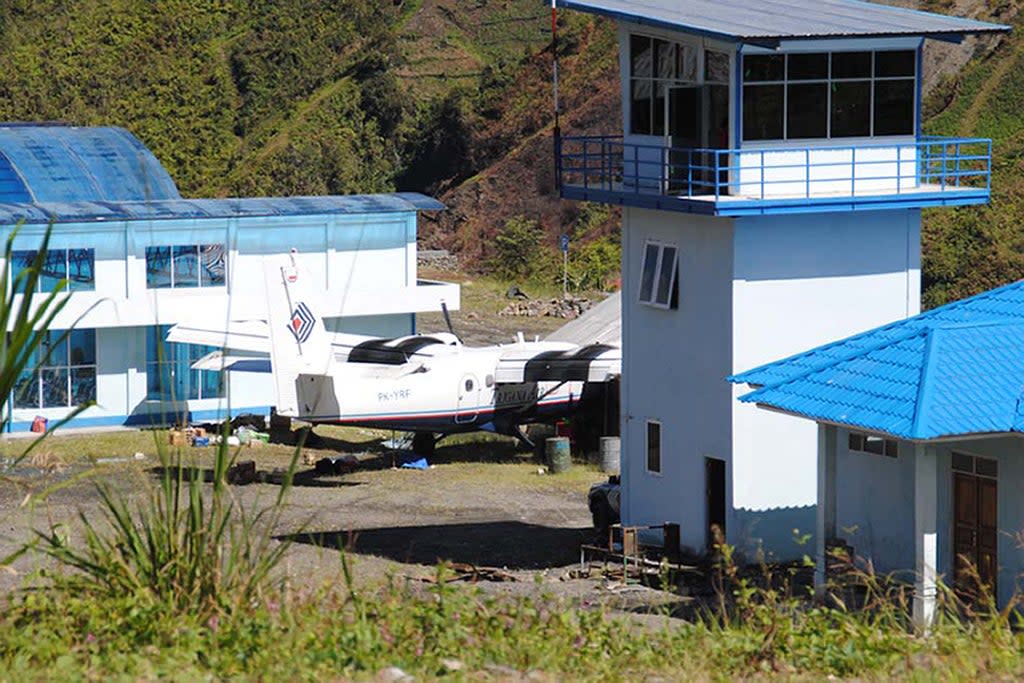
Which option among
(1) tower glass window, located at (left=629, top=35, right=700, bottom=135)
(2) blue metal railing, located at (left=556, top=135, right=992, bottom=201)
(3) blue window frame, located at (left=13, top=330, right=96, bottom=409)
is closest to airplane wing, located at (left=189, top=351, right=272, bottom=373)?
(3) blue window frame, located at (left=13, top=330, right=96, bottom=409)

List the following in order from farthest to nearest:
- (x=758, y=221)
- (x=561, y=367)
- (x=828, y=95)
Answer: (x=561, y=367) → (x=828, y=95) → (x=758, y=221)

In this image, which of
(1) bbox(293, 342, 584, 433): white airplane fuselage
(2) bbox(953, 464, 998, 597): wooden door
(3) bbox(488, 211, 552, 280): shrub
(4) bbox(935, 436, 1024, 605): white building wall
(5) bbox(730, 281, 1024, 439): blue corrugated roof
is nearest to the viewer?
(5) bbox(730, 281, 1024, 439): blue corrugated roof

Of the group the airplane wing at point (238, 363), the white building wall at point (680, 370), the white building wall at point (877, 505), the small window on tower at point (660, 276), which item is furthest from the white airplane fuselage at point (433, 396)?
the white building wall at point (877, 505)

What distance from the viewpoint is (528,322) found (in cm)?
5578

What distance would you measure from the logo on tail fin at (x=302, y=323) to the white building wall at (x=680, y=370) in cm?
866

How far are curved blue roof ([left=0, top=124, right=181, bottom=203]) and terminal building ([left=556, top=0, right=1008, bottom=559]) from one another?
18788mm

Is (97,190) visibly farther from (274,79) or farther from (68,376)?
(274,79)

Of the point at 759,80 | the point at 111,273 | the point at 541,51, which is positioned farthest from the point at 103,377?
the point at 541,51

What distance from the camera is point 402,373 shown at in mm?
33719

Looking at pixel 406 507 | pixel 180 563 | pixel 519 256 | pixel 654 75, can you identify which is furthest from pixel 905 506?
pixel 519 256

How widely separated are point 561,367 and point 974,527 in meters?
14.5

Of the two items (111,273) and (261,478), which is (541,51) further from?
(261,478)

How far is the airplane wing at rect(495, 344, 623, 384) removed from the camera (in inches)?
1362

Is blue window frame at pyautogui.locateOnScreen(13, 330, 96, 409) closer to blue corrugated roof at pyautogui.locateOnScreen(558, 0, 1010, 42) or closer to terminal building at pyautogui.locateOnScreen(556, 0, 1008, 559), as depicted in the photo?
terminal building at pyautogui.locateOnScreen(556, 0, 1008, 559)
